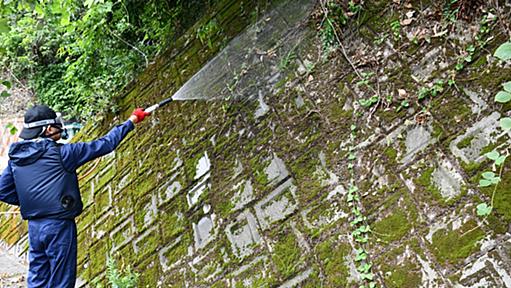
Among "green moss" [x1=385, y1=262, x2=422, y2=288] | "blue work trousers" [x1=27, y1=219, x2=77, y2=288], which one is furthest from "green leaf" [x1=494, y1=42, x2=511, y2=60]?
"blue work trousers" [x1=27, y1=219, x2=77, y2=288]

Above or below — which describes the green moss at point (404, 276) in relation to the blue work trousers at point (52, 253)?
below

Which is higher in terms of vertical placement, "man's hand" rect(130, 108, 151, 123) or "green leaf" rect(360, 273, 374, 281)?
"man's hand" rect(130, 108, 151, 123)

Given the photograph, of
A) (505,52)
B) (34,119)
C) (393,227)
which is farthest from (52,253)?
(505,52)

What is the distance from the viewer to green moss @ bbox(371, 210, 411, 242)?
230cm

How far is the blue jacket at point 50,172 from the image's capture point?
10.7ft

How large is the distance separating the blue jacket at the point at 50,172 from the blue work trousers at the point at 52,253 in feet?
0.22

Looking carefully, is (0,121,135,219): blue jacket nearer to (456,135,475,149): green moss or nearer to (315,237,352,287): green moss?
(315,237,352,287): green moss

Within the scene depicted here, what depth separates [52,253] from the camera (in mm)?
3238

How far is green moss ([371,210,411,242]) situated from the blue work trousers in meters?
2.07

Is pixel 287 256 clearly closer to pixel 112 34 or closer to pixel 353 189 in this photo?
Result: pixel 353 189

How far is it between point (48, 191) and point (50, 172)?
5.1 inches

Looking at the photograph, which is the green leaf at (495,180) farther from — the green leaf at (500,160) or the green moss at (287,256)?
the green moss at (287,256)

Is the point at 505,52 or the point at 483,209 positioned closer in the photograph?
the point at 505,52

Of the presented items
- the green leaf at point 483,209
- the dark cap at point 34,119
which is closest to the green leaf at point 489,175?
the green leaf at point 483,209
